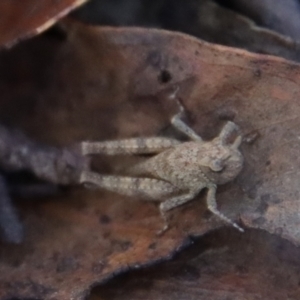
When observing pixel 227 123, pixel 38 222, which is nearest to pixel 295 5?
pixel 227 123

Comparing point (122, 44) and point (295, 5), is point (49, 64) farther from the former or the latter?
point (295, 5)

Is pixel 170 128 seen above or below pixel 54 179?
above

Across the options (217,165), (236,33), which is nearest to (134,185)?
(217,165)

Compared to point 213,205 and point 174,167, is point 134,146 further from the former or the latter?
point 213,205

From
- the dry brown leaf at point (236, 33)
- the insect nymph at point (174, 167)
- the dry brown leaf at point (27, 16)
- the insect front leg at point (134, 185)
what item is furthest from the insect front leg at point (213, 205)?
the dry brown leaf at point (27, 16)

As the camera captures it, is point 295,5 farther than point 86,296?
Yes

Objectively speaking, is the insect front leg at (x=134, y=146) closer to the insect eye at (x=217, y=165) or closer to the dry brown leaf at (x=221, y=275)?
the insect eye at (x=217, y=165)
